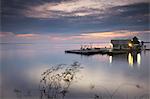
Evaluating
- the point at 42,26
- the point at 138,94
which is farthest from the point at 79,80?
the point at 42,26

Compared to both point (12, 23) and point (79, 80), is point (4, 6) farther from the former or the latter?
point (79, 80)

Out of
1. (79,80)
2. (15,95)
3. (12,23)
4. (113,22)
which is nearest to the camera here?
(15,95)

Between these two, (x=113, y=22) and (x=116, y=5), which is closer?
(x=116, y=5)

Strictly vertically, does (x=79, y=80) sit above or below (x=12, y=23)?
below

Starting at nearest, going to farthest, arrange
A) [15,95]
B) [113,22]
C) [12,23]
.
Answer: [15,95] < [12,23] < [113,22]

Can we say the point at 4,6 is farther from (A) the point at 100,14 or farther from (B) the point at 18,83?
(A) the point at 100,14

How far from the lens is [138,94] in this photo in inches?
122

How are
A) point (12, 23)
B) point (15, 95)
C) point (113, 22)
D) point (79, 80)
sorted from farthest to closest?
point (113, 22) → point (12, 23) → point (79, 80) → point (15, 95)

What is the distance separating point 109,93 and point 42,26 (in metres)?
1.59

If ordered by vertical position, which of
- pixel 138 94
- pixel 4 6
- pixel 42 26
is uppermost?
pixel 4 6

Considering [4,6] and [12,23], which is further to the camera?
[12,23]

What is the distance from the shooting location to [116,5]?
148 inches

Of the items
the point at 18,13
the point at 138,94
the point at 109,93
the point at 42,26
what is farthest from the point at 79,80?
the point at 18,13

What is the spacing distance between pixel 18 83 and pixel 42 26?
1013 mm
